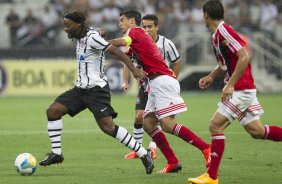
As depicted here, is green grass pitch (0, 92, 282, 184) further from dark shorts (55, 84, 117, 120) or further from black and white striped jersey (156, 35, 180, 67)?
black and white striped jersey (156, 35, 180, 67)

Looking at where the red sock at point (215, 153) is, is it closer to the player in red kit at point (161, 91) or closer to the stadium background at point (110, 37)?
the player in red kit at point (161, 91)

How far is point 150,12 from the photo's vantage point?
1159 inches

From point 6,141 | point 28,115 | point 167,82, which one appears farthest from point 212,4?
point 28,115

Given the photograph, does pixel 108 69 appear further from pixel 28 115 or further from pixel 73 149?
pixel 73 149

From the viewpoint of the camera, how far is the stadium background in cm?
2666

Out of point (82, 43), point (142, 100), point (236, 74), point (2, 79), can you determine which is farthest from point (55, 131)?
point (2, 79)

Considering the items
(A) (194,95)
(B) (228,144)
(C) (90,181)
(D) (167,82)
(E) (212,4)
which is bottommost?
(A) (194,95)

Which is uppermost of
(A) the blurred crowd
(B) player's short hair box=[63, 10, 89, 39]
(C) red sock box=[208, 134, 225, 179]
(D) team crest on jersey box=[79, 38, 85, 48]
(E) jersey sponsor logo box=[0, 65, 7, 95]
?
(B) player's short hair box=[63, 10, 89, 39]

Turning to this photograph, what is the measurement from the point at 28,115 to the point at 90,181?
1071cm

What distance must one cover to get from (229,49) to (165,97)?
1.55 m

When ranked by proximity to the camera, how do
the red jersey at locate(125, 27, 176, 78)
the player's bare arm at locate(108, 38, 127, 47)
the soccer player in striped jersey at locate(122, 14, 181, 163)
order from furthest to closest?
the soccer player in striped jersey at locate(122, 14, 181, 163) → the red jersey at locate(125, 27, 176, 78) → the player's bare arm at locate(108, 38, 127, 47)

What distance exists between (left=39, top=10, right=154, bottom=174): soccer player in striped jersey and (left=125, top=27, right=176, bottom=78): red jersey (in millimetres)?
280

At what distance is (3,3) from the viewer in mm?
30547

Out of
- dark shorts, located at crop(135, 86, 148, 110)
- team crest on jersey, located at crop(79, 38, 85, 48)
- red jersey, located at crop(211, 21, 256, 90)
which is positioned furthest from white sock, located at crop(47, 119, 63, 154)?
red jersey, located at crop(211, 21, 256, 90)
